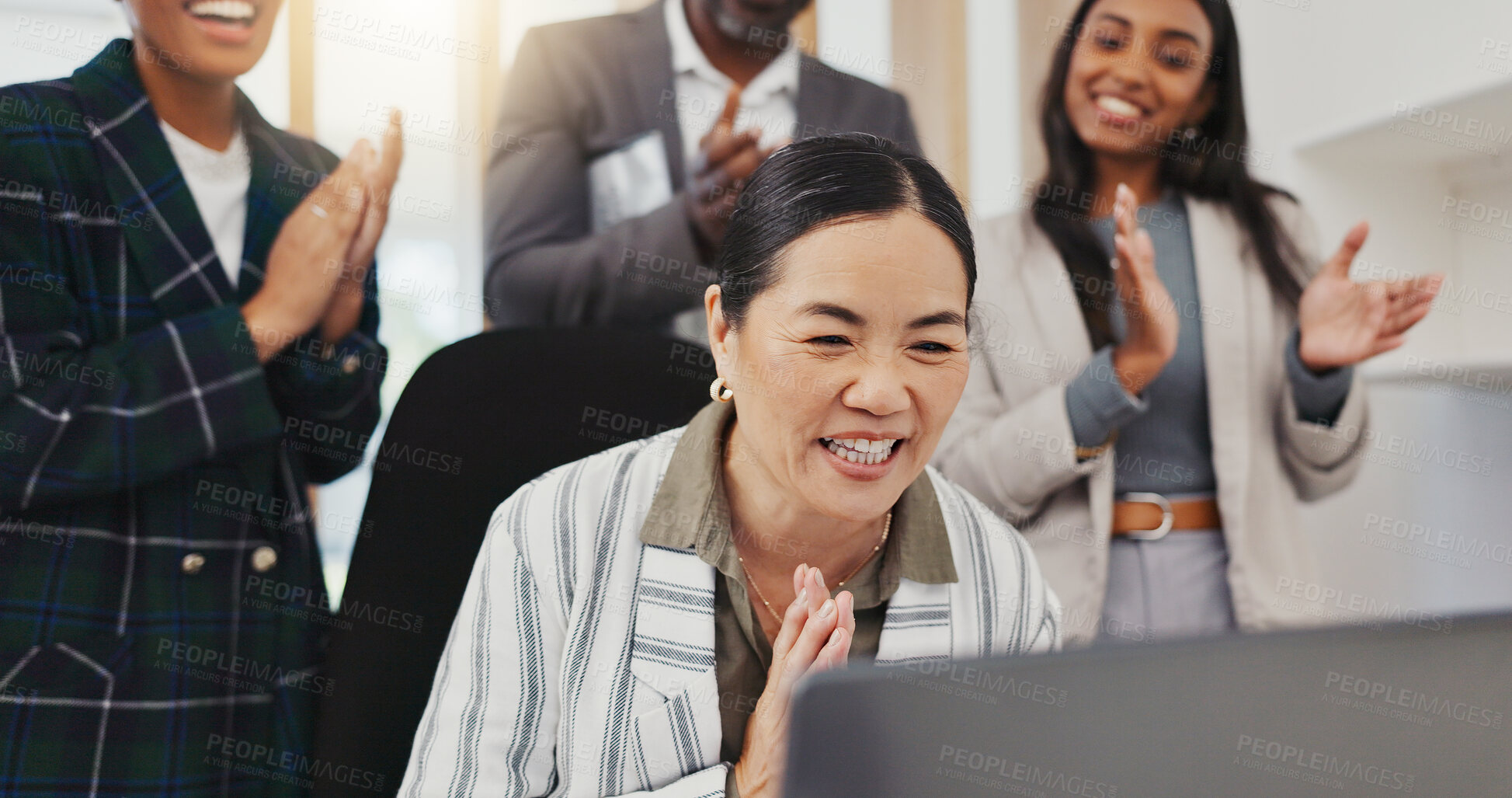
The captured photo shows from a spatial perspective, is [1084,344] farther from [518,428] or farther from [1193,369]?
[518,428]

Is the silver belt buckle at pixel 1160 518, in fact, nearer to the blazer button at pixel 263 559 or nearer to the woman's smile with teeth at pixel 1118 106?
the woman's smile with teeth at pixel 1118 106

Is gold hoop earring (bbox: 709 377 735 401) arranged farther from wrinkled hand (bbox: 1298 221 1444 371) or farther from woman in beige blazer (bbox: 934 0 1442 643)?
wrinkled hand (bbox: 1298 221 1444 371)

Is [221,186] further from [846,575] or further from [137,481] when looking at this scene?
[846,575]

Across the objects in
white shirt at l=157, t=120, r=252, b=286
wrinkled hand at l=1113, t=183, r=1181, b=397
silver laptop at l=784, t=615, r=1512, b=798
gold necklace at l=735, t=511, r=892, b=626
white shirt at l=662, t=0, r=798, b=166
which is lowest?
gold necklace at l=735, t=511, r=892, b=626

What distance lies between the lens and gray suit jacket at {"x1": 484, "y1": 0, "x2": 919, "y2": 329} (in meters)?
1.73

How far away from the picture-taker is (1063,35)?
1.93 metres

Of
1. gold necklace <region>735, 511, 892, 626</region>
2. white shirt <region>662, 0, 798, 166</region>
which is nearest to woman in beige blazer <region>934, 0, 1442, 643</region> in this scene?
white shirt <region>662, 0, 798, 166</region>

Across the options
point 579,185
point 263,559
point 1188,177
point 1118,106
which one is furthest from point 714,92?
point 263,559

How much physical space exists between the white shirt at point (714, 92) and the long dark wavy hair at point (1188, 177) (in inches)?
20.4

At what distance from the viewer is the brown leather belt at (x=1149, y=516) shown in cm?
188

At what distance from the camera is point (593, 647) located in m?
1.04

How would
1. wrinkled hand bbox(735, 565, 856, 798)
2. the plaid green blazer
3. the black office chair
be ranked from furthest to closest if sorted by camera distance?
the plaid green blazer < the black office chair < wrinkled hand bbox(735, 565, 856, 798)

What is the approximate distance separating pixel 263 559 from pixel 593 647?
0.71 meters

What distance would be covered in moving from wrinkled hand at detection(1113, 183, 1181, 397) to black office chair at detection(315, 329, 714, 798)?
945 mm
